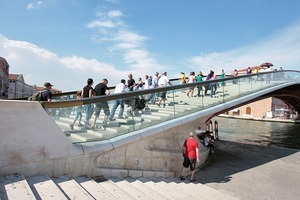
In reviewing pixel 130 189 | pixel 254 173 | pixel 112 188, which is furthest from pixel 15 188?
pixel 254 173

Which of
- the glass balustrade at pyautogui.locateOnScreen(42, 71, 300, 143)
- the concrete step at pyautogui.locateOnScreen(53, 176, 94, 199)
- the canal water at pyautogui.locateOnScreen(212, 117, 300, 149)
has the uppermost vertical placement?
the glass balustrade at pyautogui.locateOnScreen(42, 71, 300, 143)

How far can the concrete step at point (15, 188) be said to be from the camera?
3.60m

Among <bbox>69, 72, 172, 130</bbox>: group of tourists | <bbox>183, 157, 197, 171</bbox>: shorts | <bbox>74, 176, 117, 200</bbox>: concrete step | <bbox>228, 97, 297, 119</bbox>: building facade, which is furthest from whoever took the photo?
<bbox>228, 97, 297, 119</bbox>: building facade

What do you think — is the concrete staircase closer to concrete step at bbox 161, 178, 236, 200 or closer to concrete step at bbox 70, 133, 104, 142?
concrete step at bbox 161, 178, 236, 200

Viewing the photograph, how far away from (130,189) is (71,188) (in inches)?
54.1

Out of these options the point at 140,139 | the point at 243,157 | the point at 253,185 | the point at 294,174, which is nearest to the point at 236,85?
the point at 243,157

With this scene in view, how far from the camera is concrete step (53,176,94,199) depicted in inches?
159

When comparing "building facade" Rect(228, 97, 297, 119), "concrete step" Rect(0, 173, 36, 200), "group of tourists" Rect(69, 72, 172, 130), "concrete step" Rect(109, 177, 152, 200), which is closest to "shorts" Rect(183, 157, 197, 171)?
"group of tourists" Rect(69, 72, 172, 130)

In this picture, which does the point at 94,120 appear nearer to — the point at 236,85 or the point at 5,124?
the point at 5,124

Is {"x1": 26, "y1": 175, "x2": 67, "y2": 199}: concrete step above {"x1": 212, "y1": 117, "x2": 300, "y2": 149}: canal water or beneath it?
above

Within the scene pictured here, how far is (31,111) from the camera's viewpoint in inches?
184

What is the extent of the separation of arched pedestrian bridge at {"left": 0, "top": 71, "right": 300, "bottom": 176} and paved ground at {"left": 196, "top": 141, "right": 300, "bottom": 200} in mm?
1269

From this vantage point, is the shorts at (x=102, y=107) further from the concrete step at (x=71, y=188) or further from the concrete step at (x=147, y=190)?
the concrete step at (x=147, y=190)

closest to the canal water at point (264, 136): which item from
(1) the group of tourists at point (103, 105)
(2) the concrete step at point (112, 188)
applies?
(1) the group of tourists at point (103, 105)
